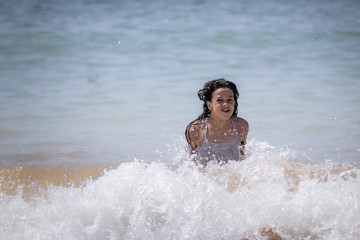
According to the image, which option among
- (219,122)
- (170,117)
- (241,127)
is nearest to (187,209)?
(219,122)

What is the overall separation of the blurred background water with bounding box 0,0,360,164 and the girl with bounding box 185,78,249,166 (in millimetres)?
1352

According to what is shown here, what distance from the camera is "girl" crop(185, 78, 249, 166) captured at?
3965mm

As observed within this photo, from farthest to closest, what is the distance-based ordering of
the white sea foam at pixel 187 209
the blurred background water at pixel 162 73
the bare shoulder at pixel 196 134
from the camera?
the blurred background water at pixel 162 73 < the bare shoulder at pixel 196 134 < the white sea foam at pixel 187 209

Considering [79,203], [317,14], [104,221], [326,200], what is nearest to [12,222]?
[79,203]

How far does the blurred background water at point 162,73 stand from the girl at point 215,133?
1352mm

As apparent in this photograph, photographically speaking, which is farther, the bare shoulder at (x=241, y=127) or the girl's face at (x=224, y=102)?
the bare shoulder at (x=241, y=127)

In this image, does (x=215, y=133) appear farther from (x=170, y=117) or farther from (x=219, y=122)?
(x=170, y=117)

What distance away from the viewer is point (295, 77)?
799cm

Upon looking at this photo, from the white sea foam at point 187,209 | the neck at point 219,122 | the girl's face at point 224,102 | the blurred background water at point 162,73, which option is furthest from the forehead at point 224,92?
the blurred background water at point 162,73

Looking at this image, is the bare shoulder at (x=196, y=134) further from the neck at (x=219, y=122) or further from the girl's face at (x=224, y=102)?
the girl's face at (x=224, y=102)

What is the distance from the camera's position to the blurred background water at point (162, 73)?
5789 millimetres

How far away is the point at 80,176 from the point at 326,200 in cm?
295

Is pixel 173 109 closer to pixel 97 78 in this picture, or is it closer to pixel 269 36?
pixel 97 78

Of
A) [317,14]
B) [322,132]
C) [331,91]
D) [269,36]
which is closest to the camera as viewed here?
[322,132]
